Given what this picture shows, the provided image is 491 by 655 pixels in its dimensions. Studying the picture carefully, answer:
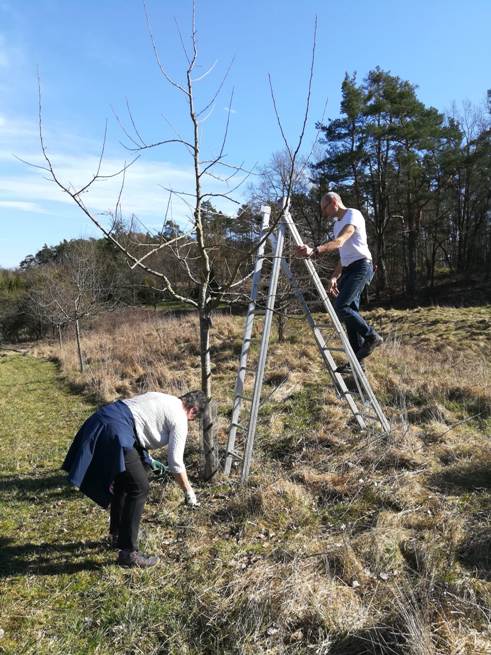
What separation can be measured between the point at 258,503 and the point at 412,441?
1.90m

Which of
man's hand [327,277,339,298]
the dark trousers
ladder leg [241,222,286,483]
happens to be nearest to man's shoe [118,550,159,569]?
the dark trousers

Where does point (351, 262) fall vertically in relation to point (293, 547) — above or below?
above

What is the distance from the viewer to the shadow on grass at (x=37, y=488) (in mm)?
5029

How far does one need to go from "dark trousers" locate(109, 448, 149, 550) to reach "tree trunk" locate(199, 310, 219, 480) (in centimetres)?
133

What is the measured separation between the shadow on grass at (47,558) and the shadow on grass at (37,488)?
0.92 meters

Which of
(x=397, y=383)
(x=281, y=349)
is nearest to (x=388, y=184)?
(x=281, y=349)

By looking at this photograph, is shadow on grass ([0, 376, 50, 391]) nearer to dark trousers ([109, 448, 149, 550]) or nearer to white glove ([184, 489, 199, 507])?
white glove ([184, 489, 199, 507])

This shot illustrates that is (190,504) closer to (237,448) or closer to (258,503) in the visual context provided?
(258,503)

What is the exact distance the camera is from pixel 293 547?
137 inches

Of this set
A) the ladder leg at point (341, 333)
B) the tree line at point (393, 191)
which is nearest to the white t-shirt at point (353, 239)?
the ladder leg at point (341, 333)

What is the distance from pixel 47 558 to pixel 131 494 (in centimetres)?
103

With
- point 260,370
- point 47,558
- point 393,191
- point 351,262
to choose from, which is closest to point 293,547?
point 260,370

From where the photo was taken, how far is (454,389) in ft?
21.2

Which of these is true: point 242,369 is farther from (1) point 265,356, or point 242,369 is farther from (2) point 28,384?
(2) point 28,384
